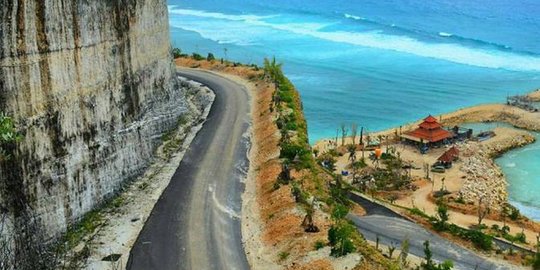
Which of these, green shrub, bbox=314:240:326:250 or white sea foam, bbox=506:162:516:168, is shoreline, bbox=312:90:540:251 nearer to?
white sea foam, bbox=506:162:516:168

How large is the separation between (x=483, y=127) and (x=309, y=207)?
170ft

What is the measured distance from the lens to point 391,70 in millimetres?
113062

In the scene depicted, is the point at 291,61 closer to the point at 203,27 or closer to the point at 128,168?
the point at 203,27

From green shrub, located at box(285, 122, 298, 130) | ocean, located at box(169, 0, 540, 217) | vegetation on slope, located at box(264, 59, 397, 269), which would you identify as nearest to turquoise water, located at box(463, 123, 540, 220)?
ocean, located at box(169, 0, 540, 217)

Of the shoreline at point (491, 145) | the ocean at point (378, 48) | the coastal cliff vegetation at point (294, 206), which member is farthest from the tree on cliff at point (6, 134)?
the ocean at point (378, 48)

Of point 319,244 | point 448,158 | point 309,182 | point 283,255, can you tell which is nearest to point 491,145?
point 448,158

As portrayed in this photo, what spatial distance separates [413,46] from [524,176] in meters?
64.8

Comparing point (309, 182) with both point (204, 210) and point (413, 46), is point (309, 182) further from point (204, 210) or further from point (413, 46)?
point (413, 46)

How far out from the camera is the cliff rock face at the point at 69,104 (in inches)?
1244

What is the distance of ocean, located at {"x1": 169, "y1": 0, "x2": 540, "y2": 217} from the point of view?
9581 centimetres

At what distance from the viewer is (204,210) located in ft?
129

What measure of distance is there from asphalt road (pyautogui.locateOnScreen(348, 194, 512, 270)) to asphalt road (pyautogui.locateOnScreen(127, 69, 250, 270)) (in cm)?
924

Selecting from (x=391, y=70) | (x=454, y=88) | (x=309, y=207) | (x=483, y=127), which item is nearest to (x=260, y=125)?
(x=309, y=207)

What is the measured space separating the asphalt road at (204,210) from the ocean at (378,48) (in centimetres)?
3029
